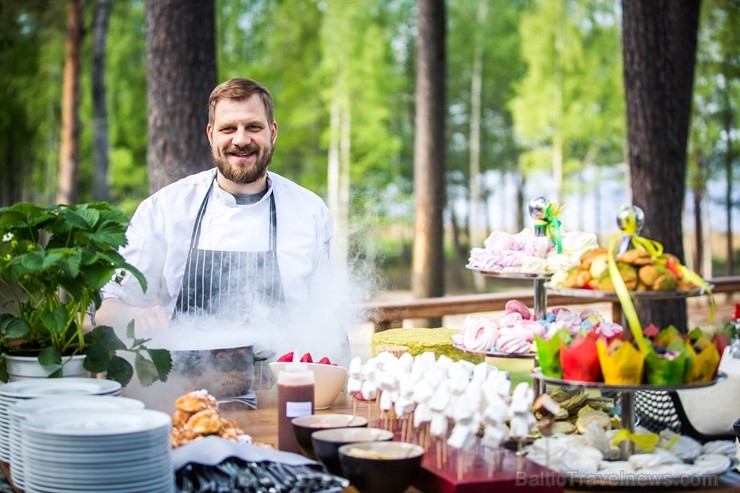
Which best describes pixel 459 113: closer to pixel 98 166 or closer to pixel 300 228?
pixel 98 166

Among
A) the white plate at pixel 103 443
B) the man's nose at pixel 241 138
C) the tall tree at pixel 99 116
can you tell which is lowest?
the white plate at pixel 103 443

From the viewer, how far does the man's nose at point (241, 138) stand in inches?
122

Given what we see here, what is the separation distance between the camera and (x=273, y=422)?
2471 millimetres

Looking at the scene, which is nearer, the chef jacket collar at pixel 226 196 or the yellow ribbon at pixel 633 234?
the yellow ribbon at pixel 633 234

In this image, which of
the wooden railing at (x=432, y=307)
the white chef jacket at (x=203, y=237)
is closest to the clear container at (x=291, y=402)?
the white chef jacket at (x=203, y=237)

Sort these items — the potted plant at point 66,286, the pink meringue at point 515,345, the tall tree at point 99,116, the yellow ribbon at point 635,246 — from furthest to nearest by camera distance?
1. the tall tree at point 99,116
2. the pink meringue at point 515,345
3. the potted plant at point 66,286
4. the yellow ribbon at point 635,246

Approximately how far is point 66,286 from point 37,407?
40 centimetres

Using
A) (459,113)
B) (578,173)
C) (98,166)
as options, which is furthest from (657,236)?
(459,113)

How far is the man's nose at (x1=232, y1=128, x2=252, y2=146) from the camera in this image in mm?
3111

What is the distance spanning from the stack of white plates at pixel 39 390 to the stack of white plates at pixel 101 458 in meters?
0.36

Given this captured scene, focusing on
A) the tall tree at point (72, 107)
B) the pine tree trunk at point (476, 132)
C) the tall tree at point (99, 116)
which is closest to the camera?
the tall tree at point (72, 107)

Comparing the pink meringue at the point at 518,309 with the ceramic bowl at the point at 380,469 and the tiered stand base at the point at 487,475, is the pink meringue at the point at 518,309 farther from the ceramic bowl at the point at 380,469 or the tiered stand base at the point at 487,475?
the ceramic bowl at the point at 380,469

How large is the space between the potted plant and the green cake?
0.67m

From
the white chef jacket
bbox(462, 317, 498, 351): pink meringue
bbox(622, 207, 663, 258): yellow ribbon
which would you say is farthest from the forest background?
bbox(622, 207, 663, 258): yellow ribbon
